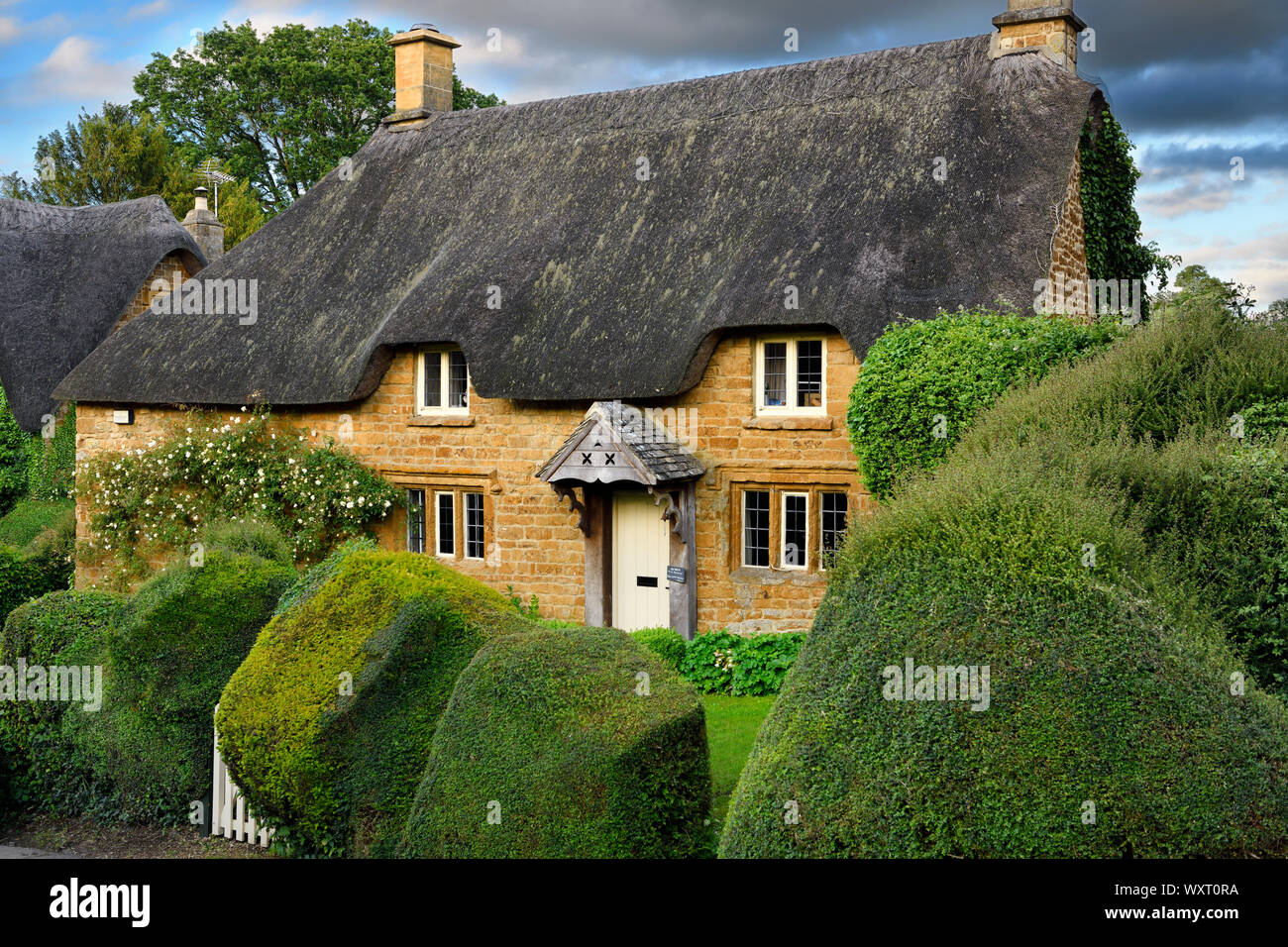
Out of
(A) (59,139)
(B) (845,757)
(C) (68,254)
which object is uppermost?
(A) (59,139)

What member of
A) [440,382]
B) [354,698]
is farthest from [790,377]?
[354,698]

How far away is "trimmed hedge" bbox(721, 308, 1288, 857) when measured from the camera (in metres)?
5.71

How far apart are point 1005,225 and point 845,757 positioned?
962 centimetres

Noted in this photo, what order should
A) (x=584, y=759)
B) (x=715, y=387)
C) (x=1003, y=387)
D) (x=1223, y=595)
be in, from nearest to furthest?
(x=584, y=759) < (x=1223, y=595) < (x=1003, y=387) < (x=715, y=387)

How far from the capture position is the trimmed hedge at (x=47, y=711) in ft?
34.9

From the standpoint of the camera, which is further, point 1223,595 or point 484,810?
point 1223,595

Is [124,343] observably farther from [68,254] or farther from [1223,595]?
[1223,595]

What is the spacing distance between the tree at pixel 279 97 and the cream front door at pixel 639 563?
28.4 m

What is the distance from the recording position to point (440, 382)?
689 inches

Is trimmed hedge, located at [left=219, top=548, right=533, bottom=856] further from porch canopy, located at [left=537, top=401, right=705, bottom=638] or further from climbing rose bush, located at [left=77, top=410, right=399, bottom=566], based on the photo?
climbing rose bush, located at [left=77, top=410, right=399, bottom=566]

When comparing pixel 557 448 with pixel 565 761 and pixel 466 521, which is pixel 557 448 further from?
pixel 565 761

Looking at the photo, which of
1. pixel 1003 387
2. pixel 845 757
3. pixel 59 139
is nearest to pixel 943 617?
pixel 845 757

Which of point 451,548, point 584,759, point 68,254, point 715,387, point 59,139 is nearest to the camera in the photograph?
point 584,759

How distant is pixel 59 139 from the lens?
40031mm
